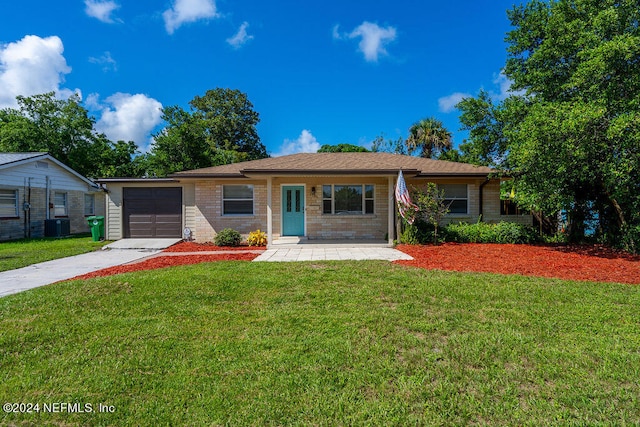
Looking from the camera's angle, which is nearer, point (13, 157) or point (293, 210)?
point (293, 210)

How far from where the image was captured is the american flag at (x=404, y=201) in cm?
1005

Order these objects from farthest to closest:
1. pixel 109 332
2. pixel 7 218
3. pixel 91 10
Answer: pixel 7 218, pixel 91 10, pixel 109 332

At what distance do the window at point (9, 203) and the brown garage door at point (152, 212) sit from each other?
662 cm

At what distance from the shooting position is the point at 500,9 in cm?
1133

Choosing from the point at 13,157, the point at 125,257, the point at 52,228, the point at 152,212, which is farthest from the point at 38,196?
the point at 125,257

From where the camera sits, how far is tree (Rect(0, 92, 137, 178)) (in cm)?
2592

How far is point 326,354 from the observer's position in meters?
3.03

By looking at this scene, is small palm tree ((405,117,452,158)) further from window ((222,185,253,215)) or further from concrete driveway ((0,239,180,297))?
concrete driveway ((0,239,180,297))

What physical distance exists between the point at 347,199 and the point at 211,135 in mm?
27891

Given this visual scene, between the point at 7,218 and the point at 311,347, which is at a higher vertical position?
the point at 7,218

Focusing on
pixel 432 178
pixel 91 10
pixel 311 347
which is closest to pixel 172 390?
pixel 311 347

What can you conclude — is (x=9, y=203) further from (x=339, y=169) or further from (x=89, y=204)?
(x=339, y=169)

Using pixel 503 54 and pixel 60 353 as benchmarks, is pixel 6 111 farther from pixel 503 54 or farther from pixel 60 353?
pixel 503 54

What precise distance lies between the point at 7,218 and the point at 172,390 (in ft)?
59.6
